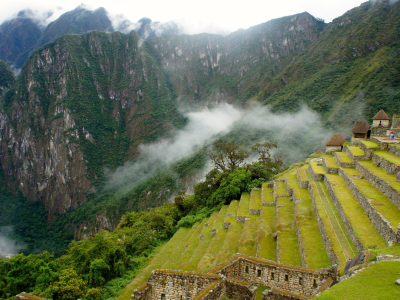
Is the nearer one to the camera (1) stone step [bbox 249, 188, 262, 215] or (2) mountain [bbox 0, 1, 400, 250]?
(1) stone step [bbox 249, 188, 262, 215]

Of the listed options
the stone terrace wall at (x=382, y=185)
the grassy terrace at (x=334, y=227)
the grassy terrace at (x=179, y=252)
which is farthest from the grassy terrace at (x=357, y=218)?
the grassy terrace at (x=179, y=252)

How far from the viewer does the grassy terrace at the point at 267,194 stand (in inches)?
835

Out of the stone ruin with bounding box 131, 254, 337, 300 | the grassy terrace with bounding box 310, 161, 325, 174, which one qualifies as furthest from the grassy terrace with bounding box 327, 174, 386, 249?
the grassy terrace with bounding box 310, 161, 325, 174

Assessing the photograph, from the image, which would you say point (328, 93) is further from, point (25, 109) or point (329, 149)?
point (25, 109)

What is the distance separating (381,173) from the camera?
1559cm

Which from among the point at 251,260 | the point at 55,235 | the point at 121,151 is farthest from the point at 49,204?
the point at 251,260

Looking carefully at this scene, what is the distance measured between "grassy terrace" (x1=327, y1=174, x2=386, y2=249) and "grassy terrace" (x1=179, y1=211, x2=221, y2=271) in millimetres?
8238

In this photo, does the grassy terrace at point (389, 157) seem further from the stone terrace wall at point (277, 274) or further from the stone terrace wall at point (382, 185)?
the stone terrace wall at point (277, 274)

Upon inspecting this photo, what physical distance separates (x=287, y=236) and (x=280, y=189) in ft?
28.9

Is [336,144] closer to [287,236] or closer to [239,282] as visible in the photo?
[287,236]

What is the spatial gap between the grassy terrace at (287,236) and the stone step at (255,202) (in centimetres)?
178

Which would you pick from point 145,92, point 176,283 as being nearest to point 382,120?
point 176,283

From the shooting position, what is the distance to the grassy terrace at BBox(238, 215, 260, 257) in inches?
560

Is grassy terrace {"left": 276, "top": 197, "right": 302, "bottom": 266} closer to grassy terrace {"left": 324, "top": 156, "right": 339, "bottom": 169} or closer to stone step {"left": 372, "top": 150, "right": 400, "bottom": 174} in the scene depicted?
grassy terrace {"left": 324, "top": 156, "right": 339, "bottom": 169}
